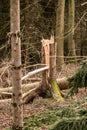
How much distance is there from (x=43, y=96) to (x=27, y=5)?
7329 millimetres

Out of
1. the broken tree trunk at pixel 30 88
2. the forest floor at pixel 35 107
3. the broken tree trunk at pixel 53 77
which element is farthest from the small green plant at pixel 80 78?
the broken tree trunk at pixel 53 77

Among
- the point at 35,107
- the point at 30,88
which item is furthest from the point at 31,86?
the point at 35,107

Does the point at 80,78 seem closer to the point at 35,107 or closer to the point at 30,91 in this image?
the point at 35,107

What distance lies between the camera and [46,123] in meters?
7.98

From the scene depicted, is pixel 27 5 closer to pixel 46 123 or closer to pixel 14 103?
pixel 46 123

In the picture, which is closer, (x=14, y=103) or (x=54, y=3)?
(x=14, y=103)

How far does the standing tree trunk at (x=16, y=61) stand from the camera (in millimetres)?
5551

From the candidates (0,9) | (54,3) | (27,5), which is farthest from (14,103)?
(54,3)

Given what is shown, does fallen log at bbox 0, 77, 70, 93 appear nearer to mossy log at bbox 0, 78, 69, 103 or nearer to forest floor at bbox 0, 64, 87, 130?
mossy log at bbox 0, 78, 69, 103

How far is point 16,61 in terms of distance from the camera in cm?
574

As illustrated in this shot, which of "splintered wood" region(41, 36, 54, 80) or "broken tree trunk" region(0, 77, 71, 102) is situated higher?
"splintered wood" region(41, 36, 54, 80)

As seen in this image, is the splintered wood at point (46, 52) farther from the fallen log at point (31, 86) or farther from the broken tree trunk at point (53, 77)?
the fallen log at point (31, 86)

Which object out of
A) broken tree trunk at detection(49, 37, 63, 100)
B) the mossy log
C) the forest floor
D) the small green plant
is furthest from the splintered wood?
the small green plant

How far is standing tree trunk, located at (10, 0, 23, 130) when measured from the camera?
5.55 m
